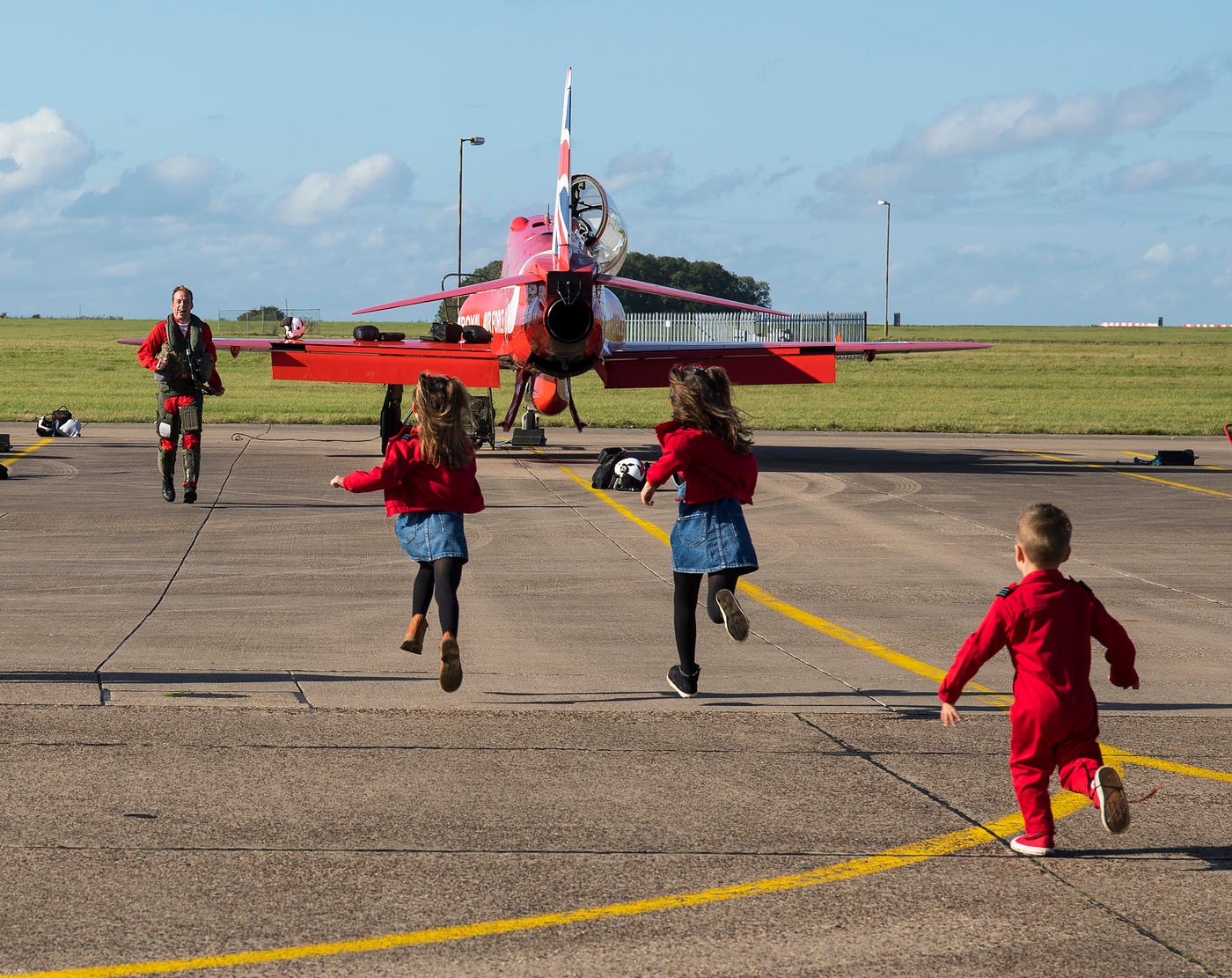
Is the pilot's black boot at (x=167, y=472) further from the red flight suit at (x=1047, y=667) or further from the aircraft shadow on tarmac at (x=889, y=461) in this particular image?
the red flight suit at (x=1047, y=667)

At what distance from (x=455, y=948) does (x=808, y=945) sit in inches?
39.6

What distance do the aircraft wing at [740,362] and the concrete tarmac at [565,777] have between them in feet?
37.2

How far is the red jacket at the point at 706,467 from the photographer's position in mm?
7535

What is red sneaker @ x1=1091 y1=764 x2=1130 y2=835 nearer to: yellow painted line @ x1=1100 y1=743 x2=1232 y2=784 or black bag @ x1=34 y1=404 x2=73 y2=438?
yellow painted line @ x1=1100 y1=743 x2=1232 y2=784

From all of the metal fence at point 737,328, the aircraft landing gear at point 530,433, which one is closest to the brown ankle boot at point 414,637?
the aircraft landing gear at point 530,433

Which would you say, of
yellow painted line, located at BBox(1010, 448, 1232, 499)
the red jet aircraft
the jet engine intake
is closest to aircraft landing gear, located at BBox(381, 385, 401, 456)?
the red jet aircraft

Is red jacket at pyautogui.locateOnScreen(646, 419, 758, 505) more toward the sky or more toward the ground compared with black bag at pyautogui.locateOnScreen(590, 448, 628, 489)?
more toward the sky

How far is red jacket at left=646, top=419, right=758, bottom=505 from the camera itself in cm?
754

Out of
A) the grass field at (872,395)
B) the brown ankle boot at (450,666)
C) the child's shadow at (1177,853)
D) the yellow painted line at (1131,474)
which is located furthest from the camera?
the grass field at (872,395)

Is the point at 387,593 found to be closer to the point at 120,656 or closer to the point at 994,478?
the point at 120,656

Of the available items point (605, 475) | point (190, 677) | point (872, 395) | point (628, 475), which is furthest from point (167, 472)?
point (872, 395)

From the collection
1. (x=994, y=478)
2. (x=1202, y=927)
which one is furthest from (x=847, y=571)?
(x=994, y=478)

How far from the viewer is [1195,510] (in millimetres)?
17641

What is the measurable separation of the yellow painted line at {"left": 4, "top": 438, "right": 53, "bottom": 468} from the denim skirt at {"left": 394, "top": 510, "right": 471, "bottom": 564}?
14276 millimetres
